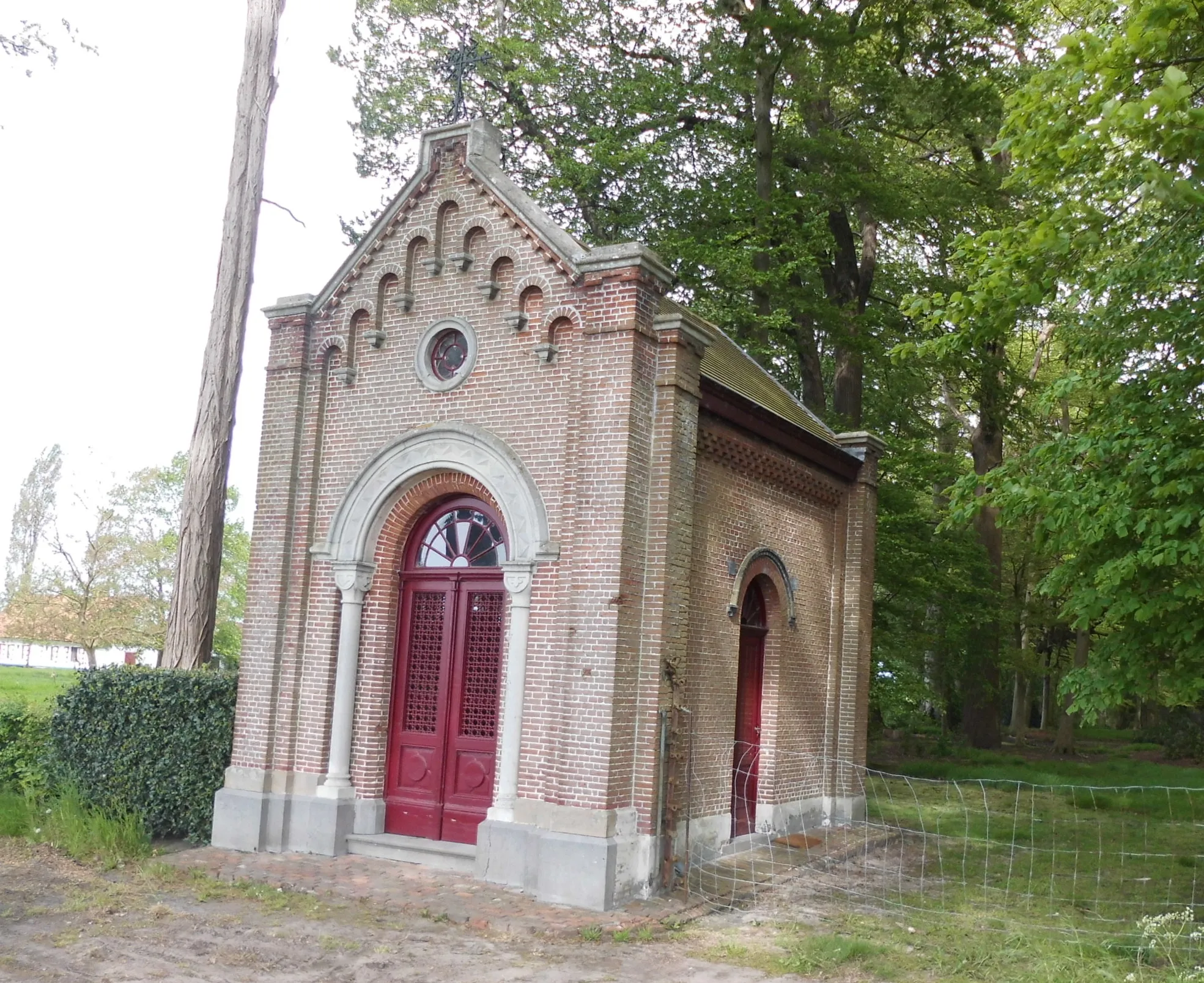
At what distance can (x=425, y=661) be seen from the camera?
1092cm

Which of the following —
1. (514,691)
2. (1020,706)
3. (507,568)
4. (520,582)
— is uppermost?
(507,568)

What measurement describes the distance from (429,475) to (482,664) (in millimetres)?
2061

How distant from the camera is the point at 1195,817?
1816cm

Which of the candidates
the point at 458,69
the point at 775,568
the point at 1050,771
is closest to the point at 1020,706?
the point at 1050,771

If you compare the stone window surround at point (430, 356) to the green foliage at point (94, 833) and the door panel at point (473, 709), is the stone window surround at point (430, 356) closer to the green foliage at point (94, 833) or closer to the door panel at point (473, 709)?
the door panel at point (473, 709)

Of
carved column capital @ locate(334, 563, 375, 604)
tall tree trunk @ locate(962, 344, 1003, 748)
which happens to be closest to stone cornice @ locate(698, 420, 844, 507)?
carved column capital @ locate(334, 563, 375, 604)

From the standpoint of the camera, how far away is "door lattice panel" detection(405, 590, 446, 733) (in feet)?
35.4

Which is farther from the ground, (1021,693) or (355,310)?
(355,310)

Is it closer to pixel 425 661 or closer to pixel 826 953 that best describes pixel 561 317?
pixel 425 661

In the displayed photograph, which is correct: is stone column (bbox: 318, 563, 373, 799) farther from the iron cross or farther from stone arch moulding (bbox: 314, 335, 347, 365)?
the iron cross

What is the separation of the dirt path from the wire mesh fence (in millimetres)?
2126

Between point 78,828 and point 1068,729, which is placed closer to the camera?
point 78,828

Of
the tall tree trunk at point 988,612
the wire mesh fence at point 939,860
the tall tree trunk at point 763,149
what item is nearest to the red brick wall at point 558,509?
the wire mesh fence at point 939,860

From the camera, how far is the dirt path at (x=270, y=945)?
709cm
